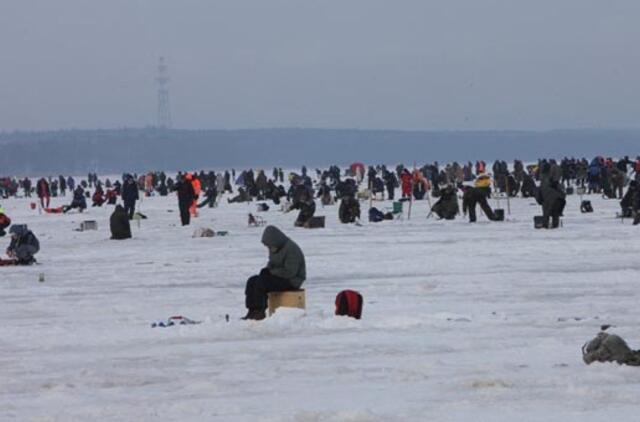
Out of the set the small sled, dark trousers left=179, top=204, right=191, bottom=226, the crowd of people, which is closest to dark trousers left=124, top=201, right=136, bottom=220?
the crowd of people

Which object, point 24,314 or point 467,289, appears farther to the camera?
point 467,289

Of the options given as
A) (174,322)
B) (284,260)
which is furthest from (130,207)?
(174,322)

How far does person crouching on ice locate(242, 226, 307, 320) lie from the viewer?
47.5 ft

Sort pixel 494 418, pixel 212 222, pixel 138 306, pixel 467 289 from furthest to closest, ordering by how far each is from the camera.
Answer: pixel 212 222
pixel 467 289
pixel 138 306
pixel 494 418

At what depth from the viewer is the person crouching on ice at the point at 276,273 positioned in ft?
47.5

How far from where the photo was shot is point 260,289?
14.5m

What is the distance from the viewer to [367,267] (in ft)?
72.7

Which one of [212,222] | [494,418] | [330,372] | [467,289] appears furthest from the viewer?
[212,222]

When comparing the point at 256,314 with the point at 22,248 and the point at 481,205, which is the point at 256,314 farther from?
the point at 481,205

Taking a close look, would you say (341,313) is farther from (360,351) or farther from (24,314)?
(24,314)

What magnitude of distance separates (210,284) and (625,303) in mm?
6212

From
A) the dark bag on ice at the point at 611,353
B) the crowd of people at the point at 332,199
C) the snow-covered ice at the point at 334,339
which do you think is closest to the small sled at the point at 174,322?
the snow-covered ice at the point at 334,339

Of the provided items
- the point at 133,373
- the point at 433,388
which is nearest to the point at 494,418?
the point at 433,388

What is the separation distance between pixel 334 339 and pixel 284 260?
2.27 m
